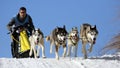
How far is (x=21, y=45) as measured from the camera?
1606 cm

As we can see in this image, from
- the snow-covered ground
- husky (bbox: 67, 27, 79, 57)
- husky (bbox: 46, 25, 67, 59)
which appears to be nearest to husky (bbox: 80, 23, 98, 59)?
husky (bbox: 67, 27, 79, 57)

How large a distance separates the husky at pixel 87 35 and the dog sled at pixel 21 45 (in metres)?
1.87

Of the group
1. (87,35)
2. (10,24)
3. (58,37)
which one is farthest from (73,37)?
(10,24)

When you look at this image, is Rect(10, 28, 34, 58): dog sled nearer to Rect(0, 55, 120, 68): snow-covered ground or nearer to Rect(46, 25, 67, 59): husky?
Rect(46, 25, 67, 59): husky

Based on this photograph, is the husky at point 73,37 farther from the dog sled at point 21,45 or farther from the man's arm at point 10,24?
the man's arm at point 10,24

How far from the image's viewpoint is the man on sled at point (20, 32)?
1587cm

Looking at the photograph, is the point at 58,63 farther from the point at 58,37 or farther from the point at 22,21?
the point at 22,21

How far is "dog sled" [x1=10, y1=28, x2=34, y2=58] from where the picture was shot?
1602cm

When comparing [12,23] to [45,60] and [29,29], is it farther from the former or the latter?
[45,60]

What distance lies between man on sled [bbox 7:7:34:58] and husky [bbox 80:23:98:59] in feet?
5.69

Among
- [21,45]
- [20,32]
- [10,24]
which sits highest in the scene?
[10,24]

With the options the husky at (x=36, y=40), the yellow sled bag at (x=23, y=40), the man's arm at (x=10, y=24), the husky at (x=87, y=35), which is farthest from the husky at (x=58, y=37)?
the man's arm at (x=10, y=24)

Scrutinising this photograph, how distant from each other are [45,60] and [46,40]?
7.26ft

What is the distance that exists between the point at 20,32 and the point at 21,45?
17.3 inches
